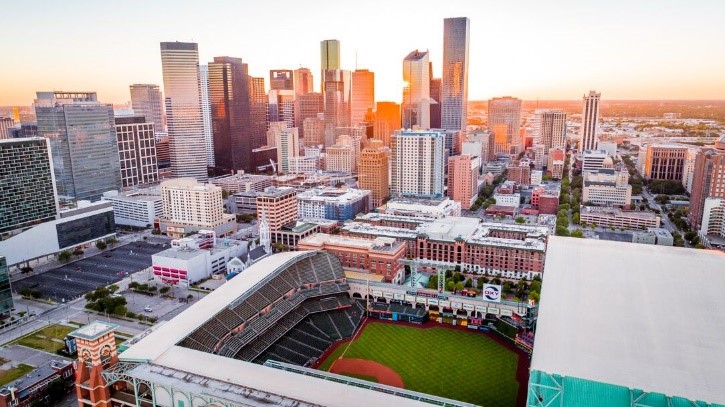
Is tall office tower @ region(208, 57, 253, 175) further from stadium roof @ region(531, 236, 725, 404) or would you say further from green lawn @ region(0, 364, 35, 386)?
stadium roof @ region(531, 236, 725, 404)

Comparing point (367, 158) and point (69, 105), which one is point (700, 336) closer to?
point (367, 158)

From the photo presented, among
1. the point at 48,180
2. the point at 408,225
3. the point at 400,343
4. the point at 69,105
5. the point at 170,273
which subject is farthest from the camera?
the point at 69,105

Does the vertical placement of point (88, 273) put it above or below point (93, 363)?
below

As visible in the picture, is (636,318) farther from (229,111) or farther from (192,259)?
(229,111)

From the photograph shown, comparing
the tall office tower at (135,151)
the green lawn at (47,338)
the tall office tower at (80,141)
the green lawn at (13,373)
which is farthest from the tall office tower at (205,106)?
the green lawn at (13,373)

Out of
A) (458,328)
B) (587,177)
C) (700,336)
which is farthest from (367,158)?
(700,336)

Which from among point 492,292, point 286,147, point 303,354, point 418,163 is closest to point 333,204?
point 418,163
